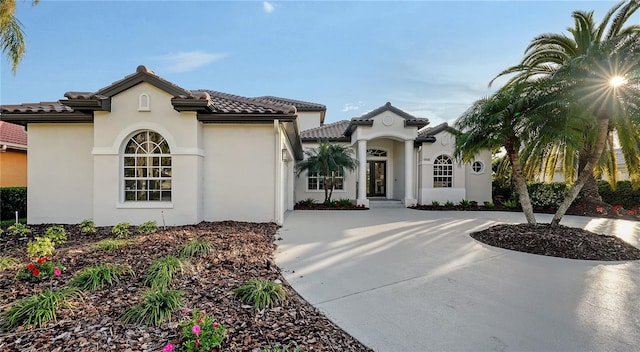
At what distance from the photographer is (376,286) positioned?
13.7 feet

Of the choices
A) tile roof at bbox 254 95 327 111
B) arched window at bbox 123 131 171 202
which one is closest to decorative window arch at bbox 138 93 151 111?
arched window at bbox 123 131 171 202

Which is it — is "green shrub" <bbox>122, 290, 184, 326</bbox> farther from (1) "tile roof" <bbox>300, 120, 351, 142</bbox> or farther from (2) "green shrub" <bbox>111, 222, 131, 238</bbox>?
(1) "tile roof" <bbox>300, 120, 351, 142</bbox>

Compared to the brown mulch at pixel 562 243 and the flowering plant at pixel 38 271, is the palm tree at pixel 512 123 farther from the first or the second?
the flowering plant at pixel 38 271

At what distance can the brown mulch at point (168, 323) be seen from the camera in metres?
2.50

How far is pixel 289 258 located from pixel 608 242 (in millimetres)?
7626

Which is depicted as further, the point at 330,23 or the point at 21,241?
the point at 330,23

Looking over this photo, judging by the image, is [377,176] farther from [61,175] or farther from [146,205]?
[61,175]

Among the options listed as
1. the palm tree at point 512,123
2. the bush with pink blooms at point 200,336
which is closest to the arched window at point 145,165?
the bush with pink blooms at point 200,336

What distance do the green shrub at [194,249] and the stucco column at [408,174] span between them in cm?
1320

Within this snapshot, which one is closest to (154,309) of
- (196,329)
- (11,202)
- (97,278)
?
(196,329)

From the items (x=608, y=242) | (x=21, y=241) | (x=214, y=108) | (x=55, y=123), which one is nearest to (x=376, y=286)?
(x=608, y=242)

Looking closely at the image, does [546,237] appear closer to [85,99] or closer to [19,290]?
[19,290]

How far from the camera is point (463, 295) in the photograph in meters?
3.87

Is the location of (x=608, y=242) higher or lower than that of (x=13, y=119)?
lower
